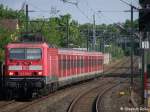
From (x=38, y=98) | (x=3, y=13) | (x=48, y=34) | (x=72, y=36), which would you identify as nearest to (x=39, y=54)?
(x=38, y=98)

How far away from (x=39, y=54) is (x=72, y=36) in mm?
82668

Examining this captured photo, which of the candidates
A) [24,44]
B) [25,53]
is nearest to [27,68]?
[25,53]

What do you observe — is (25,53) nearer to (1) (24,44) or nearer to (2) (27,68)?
(1) (24,44)

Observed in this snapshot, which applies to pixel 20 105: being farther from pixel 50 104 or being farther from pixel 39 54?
pixel 39 54

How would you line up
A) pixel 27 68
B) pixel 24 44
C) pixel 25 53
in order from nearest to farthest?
1. pixel 27 68
2. pixel 25 53
3. pixel 24 44

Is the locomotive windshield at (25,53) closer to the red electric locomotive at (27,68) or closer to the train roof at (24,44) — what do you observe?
the red electric locomotive at (27,68)

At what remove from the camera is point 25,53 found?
2920 centimetres

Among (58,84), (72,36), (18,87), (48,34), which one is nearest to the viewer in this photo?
(18,87)

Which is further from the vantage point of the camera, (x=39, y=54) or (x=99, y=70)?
(x=99, y=70)

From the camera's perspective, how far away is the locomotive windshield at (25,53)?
29125 mm

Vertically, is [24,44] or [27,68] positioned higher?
[24,44]

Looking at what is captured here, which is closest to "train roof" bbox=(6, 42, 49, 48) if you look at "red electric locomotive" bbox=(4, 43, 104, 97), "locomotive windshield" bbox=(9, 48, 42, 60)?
"red electric locomotive" bbox=(4, 43, 104, 97)

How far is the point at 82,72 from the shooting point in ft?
154

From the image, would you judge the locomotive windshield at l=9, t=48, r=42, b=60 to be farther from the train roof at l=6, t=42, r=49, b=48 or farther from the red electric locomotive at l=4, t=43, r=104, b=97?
the train roof at l=6, t=42, r=49, b=48
